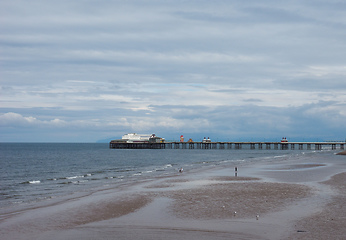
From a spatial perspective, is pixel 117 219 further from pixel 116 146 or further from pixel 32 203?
pixel 116 146

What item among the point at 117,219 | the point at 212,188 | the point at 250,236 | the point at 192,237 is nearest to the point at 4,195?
the point at 117,219

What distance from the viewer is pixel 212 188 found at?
27.0 meters

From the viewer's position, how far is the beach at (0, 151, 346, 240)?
14.6 metres

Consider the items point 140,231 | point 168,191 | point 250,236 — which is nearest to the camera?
point 250,236

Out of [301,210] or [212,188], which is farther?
[212,188]

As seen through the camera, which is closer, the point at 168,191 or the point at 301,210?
the point at 301,210

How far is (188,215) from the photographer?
1780 centimetres

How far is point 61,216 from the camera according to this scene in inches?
715

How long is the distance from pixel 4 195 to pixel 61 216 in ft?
36.0

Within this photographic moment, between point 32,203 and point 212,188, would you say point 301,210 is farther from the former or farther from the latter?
point 32,203

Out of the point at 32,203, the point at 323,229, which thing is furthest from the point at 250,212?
the point at 32,203

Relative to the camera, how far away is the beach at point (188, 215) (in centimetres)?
1459

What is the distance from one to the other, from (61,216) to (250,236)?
381 inches

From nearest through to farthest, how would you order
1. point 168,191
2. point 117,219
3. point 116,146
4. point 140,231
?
point 140,231 → point 117,219 → point 168,191 → point 116,146
